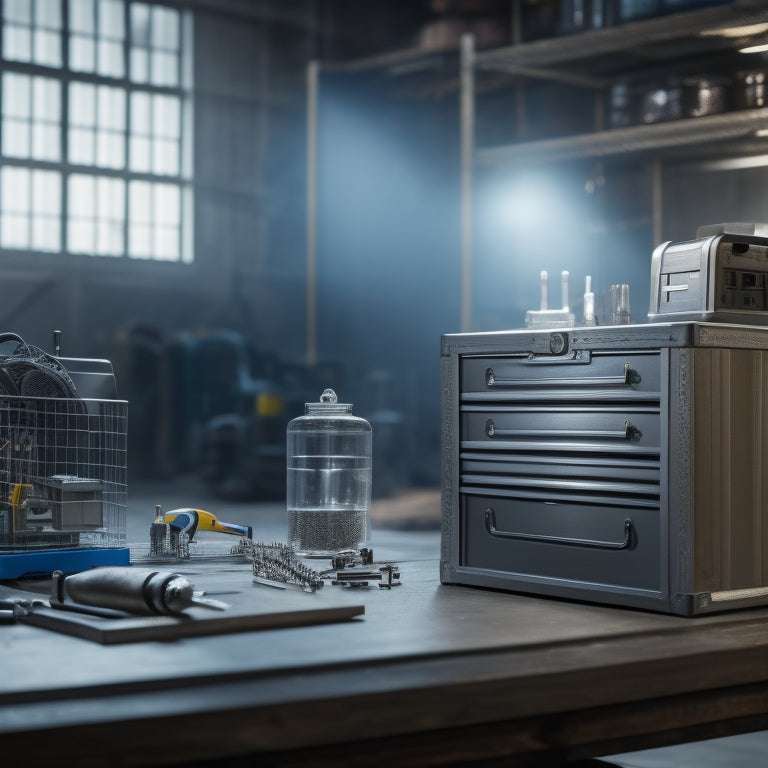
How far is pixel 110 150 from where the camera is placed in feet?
25.3

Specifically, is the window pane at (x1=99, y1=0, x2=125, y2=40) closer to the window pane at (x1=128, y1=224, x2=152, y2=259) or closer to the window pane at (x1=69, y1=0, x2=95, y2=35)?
the window pane at (x1=69, y1=0, x2=95, y2=35)

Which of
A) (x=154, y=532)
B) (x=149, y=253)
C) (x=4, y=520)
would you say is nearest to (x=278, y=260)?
(x=149, y=253)

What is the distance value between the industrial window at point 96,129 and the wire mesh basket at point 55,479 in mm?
3824

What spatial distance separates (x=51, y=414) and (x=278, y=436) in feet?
13.7

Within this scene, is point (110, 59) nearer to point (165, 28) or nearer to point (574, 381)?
point (165, 28)

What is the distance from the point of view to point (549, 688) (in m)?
2.34

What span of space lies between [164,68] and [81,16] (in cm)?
60

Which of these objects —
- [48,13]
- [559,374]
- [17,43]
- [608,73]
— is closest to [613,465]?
[559,374]

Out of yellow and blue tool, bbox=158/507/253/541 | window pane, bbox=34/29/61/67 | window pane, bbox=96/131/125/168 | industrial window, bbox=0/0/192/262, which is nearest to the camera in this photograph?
yellow and blue tool, bbox=158/507/253/541

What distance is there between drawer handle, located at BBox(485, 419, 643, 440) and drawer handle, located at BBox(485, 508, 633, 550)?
20cm

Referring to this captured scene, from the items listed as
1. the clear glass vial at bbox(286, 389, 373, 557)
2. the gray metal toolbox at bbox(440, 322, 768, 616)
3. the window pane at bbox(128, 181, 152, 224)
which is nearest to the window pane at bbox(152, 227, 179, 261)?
the window pane at bbox(128, 181, 152, 224)

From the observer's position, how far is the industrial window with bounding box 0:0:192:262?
24.1ft

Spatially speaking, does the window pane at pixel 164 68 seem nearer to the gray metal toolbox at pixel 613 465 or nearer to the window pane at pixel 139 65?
the window pane at pixel 139 65

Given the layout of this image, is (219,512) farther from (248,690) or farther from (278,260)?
(248,690)
